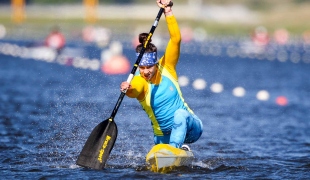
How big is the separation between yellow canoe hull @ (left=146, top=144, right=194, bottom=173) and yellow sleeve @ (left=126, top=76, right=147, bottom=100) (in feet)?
2.77

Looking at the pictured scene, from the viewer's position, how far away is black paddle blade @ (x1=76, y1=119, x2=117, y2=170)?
1081cm

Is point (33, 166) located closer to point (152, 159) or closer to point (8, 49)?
point (152, 159)

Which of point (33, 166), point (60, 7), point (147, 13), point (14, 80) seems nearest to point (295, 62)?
point (14, 80)

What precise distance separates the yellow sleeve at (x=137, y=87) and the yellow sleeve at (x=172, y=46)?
22.7 inches

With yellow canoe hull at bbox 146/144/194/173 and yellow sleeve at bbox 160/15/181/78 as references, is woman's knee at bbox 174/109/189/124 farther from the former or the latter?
yellow sleeve at bbox 160/15/181/78

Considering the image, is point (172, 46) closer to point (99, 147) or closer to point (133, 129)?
point (99, 147)

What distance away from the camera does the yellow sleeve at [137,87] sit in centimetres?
1019

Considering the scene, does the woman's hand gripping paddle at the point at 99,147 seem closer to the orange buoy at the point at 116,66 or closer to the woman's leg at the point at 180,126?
the woman's leg at the point at 180,126

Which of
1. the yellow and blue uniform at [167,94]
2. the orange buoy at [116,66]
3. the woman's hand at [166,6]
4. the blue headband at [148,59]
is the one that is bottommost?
the yellow and blue uniform at [167,94]

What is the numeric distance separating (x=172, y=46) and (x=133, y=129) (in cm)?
529

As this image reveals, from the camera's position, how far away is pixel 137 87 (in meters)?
10.2

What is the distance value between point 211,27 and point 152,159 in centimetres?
6686

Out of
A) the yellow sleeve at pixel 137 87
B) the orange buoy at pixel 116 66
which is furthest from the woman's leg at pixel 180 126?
the orange buoy at pixel 116 66

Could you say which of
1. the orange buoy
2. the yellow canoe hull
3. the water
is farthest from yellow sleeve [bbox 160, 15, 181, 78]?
the orange buoy
